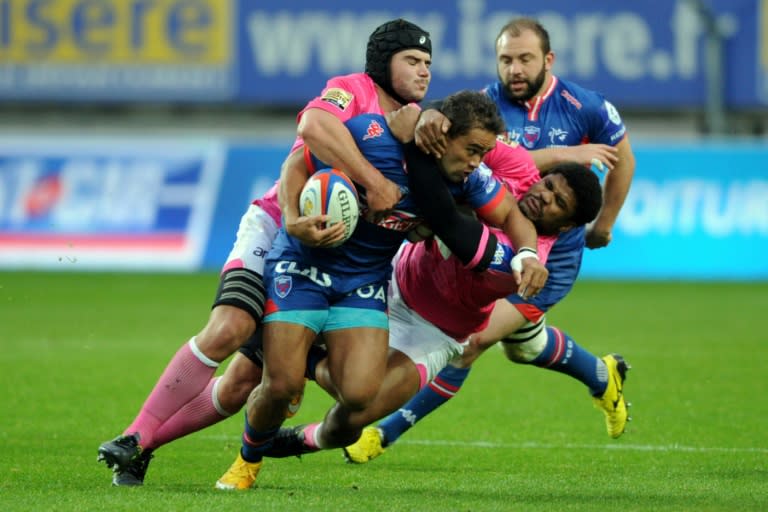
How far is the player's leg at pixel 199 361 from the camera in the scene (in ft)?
21.5

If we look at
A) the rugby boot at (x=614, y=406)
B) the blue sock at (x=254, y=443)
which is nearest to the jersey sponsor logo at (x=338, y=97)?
the blue sock at (x=254, y=443)

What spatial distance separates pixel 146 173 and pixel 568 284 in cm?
1334

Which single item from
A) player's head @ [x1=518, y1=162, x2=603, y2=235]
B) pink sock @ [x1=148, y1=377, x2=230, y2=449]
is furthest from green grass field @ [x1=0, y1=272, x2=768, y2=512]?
player's head @ [x1=518, y1=162, x2=603, y2=235]

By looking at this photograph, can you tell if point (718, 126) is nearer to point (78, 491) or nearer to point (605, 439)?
point (605, 439)

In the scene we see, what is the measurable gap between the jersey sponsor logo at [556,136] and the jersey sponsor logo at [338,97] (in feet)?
7.03

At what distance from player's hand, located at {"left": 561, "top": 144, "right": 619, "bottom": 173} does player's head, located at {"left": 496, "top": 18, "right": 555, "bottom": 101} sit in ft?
2.05

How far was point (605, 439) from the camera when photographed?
8.66 m

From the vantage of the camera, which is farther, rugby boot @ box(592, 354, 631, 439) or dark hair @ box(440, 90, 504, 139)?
rugby boot @ box(592, 354, 631, 439)

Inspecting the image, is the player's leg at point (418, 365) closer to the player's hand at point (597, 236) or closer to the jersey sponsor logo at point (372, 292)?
the jersey sponsor logo at point (372, 292)

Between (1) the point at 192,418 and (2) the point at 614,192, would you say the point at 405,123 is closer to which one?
(1) the point at 192,418

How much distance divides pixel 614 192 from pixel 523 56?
106cm

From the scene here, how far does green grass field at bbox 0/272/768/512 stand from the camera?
6.39 meters

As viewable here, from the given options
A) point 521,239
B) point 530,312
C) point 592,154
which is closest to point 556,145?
point 592,154

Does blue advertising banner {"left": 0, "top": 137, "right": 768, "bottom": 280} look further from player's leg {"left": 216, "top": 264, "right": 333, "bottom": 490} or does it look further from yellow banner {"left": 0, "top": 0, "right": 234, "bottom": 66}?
player's leg {"left": 216, "top": 264, "right": 333, "bottom": 490}
